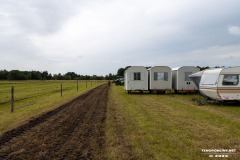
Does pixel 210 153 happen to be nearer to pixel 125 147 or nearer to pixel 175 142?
pixel 175 142

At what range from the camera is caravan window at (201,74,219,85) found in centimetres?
1713

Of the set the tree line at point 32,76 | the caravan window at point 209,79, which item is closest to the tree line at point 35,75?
the tree line at point 32,76

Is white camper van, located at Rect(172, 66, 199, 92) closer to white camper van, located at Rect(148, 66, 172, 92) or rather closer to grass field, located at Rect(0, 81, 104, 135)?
white camper van, located at Rect(148, 66, 172, 92)

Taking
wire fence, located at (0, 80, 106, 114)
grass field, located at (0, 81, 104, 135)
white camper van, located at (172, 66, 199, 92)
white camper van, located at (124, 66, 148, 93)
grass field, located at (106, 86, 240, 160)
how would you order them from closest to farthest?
grass field, located at (106, 86, 240, 160) < grass field, located at (0, 81, 104, 135) < wire fence, located at (0, 80, 106, 114) < white camper van, located at (172, 66, 199, 92) < white camper van, located at (124, 66, 148, 93)

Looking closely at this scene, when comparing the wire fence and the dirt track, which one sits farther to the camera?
the wire fence

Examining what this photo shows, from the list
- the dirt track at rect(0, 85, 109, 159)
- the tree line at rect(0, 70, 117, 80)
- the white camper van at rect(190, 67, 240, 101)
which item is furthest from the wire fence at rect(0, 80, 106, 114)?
the tree line at rect(0, 70, 117, 80)

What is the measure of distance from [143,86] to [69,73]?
135024mm

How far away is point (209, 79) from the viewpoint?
1786cm

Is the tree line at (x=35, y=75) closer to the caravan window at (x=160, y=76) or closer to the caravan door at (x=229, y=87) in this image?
the caravan window at (x=160, y=76)

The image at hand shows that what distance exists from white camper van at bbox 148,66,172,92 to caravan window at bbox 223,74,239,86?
10.7 m

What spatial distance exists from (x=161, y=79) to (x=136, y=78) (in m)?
2.54

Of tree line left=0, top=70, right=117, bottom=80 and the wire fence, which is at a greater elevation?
tree line left=0, top=70, right=117, bottom=80

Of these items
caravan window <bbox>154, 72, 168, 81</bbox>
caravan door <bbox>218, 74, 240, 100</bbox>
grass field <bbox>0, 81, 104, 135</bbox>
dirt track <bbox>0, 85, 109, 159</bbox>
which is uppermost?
caravan window <bbox>154, 72, 168, 81</bbox>

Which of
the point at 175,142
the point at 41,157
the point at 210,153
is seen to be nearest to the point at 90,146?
the point at 41,157
